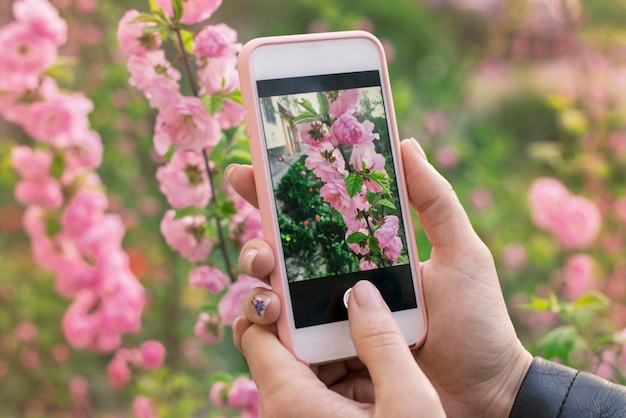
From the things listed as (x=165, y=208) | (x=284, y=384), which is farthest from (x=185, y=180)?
(x=165, y=208)

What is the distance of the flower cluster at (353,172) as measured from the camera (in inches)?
37.0

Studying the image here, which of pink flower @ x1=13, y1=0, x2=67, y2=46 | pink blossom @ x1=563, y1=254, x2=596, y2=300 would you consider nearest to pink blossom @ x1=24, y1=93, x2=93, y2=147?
pink flower @ x1=13, y1=0, x2=67, y2=46

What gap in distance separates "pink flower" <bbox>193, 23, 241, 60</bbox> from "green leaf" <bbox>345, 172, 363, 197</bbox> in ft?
0.81

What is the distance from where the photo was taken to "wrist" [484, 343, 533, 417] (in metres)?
1.00

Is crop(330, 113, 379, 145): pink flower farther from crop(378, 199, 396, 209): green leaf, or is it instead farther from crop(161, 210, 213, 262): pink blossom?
crop(161, 210, 213, 262): pink blossom

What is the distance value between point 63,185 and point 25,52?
294mm

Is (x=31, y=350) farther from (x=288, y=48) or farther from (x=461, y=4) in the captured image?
(x=461, y=4)

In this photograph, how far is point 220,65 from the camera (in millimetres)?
994

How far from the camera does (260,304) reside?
89 cm

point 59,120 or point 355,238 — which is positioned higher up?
point 59,120

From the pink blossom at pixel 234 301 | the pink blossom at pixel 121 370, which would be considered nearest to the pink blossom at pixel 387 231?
the pink blossom at pixel 234 301

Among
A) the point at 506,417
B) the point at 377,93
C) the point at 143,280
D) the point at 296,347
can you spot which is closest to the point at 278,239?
the point at 296,347

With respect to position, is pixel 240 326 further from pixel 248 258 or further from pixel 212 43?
pixel 212 43

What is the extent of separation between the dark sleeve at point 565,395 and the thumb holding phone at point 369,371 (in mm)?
242
